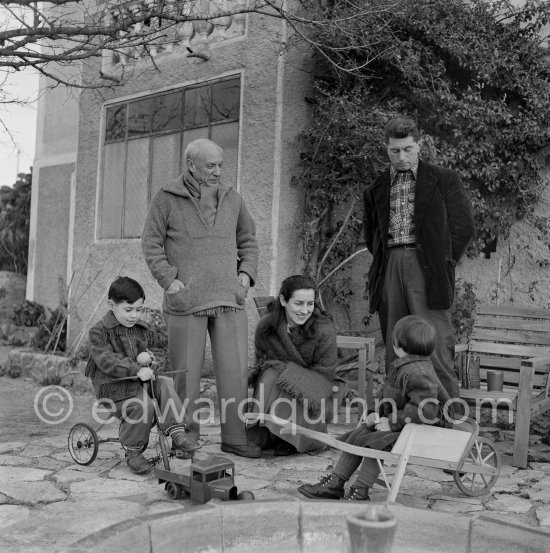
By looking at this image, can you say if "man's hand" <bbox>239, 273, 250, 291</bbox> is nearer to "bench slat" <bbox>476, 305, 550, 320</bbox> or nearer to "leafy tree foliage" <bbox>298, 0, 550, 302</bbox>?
"bench slat" <bbox>476, 305, 550, 320</bbox>

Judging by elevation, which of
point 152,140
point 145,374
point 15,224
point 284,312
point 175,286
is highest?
point 152,140

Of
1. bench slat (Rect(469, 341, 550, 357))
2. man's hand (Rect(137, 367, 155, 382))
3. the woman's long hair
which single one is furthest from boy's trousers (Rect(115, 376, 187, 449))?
bench slat (Rect(469, 341, 550, 357))

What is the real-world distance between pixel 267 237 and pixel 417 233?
3293 millimetres

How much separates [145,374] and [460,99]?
4782mm

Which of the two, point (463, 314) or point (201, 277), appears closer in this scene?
point (201, 277)

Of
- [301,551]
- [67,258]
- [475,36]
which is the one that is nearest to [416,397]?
[301,551]

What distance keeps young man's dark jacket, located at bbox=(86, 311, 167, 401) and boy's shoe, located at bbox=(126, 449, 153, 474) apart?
33 centimetres

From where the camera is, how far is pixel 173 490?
3.63m

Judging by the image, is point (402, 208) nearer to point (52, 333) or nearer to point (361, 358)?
point (361, 358)

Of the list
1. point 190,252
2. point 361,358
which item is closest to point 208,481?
point 190,252

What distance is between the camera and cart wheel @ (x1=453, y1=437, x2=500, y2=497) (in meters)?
3.70

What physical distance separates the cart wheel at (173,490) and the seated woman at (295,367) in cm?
98

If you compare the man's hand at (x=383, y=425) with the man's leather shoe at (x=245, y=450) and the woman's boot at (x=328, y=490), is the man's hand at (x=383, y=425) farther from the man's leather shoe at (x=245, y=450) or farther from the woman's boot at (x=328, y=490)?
the man's leather shoe at (x=245, y=450)

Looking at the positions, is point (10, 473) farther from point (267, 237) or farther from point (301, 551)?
point (267, 237)
